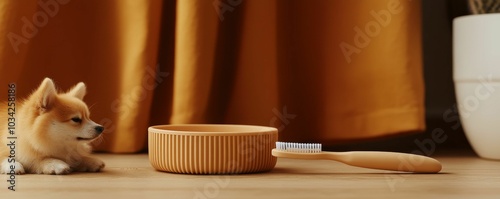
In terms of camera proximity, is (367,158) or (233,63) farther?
(233,63)

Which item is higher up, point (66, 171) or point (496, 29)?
point (496, 29)

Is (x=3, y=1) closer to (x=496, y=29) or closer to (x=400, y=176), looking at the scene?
(x=400, y=176)

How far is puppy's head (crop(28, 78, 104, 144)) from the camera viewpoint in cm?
98

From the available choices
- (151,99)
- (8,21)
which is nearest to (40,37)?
(8,21)

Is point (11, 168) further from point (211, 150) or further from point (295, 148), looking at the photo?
point (295, 148)

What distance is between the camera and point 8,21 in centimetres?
124

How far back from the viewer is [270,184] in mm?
928

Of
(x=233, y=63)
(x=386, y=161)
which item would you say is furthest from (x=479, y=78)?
(x=233, y=63)

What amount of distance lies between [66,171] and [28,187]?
113 mm

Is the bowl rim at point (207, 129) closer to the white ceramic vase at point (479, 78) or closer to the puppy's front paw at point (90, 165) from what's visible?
the puppy's front paw at point (90, 165)

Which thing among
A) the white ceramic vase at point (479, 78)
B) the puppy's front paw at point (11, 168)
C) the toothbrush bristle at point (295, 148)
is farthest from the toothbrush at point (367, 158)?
the puppy's front paw at point (11, 168)

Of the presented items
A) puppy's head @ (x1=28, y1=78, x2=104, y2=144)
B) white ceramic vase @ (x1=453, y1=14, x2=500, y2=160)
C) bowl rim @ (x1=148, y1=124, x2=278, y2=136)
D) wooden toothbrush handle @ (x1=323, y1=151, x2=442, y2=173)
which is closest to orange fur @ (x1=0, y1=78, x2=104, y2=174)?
puppy's head @ (x1=28, y1=78, x2=104, y2=144)

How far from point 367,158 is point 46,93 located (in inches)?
20.2

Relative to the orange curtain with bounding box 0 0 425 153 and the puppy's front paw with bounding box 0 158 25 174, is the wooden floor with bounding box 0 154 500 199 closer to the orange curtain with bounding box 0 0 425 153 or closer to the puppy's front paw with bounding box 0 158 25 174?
the puppy's front paw with bounding box 0 158 25 174
